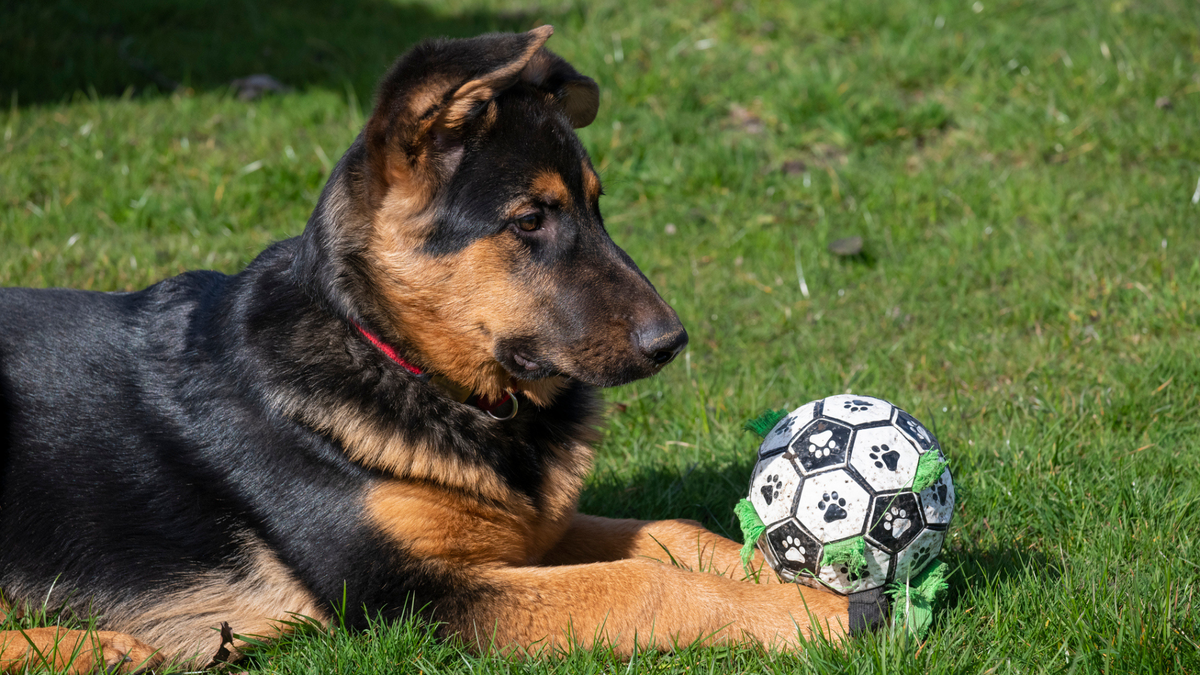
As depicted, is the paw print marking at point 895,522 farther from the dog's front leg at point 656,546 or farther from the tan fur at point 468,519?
the tan fur at point 468,519

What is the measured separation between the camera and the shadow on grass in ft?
28.8

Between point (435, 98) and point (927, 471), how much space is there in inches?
81.8

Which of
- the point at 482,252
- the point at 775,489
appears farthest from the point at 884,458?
the point at 482,252

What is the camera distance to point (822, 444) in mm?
3410

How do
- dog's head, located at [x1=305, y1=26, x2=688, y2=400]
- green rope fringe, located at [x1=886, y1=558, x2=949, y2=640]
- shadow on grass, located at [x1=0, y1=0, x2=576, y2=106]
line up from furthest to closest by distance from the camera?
shadow on grass, located at [x1=0, y1=0, x2=576, y2=106] < dog's head, located at [x1=305, y1=26, x2=688, y2=400] < green rope fringe, located at [x1=886, y1=558, x2=949, y2=640]

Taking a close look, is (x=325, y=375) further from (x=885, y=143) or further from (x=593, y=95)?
(x=885, y=143)

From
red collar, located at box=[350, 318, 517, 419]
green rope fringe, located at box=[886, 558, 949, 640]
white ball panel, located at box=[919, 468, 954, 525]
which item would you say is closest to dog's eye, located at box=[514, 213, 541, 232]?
red collar, located at box=[350, 318, 517, 419]

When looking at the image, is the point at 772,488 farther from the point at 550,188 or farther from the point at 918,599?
the point at 550,188

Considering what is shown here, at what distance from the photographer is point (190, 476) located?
11.8 ft

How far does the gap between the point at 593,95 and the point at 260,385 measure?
71.7 inches

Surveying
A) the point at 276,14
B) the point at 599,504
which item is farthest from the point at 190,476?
the point at 276,14

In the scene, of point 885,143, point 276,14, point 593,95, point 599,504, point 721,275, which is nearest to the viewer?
point 593,95

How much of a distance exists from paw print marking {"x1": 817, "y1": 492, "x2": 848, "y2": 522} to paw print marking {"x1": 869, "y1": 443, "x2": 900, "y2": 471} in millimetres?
177

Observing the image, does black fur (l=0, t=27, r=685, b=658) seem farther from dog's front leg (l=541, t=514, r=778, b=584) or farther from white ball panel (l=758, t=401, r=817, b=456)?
white ball panel (l=758, t=401, r=817, b=456)
